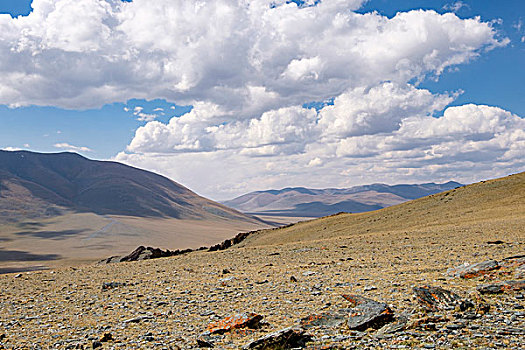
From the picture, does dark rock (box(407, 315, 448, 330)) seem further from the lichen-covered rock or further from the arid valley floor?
the lichen-covered rock

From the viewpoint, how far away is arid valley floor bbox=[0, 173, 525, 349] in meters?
8.55

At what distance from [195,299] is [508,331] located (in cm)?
992

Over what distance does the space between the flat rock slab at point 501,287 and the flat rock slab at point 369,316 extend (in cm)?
312

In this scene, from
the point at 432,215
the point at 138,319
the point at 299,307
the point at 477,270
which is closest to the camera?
the point at 299,307

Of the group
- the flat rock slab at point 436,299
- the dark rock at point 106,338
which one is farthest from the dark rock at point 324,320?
the dark rock at point 106,338

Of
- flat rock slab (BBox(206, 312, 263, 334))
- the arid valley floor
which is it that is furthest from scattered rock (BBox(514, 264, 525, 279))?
flat rock slab (BBox(206, 312, 263, 334))

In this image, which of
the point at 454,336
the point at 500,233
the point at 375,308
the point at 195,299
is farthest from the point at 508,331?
the point at 500,233

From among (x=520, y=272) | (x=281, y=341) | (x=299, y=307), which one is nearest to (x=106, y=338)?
(x=281, y=341)

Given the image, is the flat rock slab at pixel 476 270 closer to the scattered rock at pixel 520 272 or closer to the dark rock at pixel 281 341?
the scattered rock at pixel 520 272

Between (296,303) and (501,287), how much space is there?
5656mm

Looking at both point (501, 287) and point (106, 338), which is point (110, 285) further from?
point (501, 287)

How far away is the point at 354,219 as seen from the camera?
55094mm

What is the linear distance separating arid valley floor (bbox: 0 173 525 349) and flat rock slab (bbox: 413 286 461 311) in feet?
0.20

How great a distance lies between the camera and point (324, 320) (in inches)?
386
